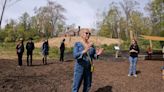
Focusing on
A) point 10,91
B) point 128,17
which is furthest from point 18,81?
point 128,17

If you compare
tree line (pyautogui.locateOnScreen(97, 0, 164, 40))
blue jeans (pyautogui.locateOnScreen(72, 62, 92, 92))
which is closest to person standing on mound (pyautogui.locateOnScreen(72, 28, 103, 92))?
blue jeans (pyautogui.locateOnScreen(72, 62, 92, 92))

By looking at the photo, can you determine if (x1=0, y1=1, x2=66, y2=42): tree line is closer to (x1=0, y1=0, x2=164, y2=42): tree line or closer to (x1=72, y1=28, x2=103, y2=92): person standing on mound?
(x1=0, y1=0, x2=164, y2=42): tree line

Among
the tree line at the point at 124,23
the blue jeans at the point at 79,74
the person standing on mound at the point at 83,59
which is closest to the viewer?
the person standing on mound at the point at 83,59

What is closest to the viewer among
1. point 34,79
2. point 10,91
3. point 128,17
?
point 10,91

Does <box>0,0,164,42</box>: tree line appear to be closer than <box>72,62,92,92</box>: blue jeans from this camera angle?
No

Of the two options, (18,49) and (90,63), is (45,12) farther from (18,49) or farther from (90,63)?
(90,63)

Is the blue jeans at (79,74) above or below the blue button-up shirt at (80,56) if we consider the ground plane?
below

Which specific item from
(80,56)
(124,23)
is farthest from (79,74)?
(124,23)

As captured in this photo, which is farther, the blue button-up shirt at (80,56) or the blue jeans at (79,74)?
the blue jeans at (79,74)

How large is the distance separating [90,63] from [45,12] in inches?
3226

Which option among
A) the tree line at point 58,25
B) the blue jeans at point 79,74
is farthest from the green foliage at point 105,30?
the blue jeans at point 79,74

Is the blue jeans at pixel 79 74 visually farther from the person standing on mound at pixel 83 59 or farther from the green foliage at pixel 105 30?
the green foliage at pixel 105 30

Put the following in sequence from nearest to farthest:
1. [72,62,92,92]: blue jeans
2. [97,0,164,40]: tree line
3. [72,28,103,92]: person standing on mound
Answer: [72,28,103,92]: person standing on mound
[72,62,92,92]: blue jeans
[97,0,164,40]: tree line

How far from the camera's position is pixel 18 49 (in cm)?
1983
